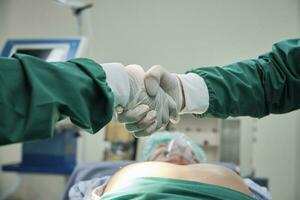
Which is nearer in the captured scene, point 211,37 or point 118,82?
point 118,82

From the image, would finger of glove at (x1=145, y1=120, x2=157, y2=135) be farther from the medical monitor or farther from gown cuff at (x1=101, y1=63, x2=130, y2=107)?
the medical monitor

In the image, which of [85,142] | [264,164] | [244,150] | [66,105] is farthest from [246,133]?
[66,105]

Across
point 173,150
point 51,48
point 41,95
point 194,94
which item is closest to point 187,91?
point 194,94

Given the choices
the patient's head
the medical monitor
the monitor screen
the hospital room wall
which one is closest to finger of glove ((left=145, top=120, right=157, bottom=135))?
the patient's head

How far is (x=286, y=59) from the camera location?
114 cm

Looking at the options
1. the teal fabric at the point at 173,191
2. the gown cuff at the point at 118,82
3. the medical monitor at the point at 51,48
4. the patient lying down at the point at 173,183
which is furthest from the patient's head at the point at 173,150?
the gown cuff at the point at 118,82

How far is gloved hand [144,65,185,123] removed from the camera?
88 cm

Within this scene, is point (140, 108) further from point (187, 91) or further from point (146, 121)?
point (187, 91)

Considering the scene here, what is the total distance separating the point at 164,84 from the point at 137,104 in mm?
133

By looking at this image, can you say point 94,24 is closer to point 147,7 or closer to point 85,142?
point 147,7

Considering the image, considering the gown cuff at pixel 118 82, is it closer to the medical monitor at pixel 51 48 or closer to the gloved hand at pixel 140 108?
the gloved hand at pixel 140 108

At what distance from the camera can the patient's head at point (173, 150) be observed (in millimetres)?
1595

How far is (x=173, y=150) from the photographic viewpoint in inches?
64.2

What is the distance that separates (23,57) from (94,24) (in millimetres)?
2279
